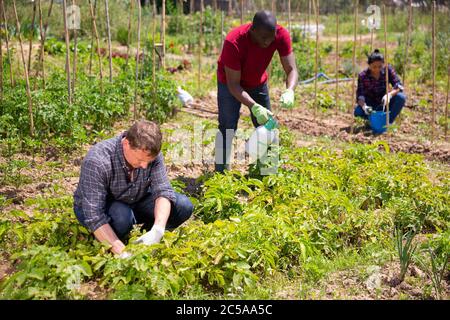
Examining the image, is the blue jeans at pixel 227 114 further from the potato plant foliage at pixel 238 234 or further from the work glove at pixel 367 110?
the work glove at pixel 367 110

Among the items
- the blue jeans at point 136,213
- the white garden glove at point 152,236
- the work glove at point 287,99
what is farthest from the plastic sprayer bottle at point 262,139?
the white garden glove at point 152,236

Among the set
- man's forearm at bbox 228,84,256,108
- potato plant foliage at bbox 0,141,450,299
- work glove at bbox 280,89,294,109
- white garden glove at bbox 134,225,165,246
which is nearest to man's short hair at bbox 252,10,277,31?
man's forearm at bbox 228,84,256,108

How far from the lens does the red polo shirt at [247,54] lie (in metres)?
4.03

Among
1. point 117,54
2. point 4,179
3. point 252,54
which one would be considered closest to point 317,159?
point 252,54

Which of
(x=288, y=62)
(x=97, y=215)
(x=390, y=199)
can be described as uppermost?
(x=288, y=62)

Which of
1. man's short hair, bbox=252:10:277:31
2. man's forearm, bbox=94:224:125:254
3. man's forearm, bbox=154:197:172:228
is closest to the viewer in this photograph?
man's forearm, bbox=94:224:125:254

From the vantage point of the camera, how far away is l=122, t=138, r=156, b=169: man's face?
282 cm

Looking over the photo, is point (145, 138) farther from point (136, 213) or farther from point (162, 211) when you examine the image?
point (136, 213)

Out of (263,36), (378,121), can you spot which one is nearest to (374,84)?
(378,121)

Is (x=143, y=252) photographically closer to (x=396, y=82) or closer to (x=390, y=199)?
(x=390, y=199)

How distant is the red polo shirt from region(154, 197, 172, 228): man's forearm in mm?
1356

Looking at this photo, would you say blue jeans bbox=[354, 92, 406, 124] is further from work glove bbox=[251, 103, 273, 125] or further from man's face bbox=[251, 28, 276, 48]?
man's face bbox=[251, 28, 276, 48]
